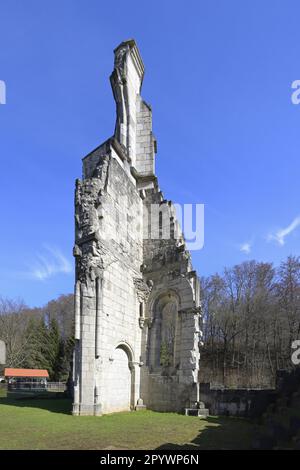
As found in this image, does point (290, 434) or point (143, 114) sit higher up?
point (143, 114)

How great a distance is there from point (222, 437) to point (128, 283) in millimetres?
8816

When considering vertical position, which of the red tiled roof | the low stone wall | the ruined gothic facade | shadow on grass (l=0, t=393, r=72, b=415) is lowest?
the red tiled roof

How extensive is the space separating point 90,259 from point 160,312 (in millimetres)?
→ 5316

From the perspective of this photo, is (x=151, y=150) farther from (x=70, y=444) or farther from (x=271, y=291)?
(x=271, y=291)

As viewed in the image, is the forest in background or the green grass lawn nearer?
the green grass lawn

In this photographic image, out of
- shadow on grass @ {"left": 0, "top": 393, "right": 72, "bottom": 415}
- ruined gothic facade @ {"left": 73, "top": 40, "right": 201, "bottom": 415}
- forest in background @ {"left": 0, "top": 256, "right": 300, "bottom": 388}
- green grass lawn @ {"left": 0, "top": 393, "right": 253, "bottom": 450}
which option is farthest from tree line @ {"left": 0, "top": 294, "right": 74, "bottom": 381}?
green grass lawn @ {"left": 0, "top": 393, "right": 253, "bottom": 450}

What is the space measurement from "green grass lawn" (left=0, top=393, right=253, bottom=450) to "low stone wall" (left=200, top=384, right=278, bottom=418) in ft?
2.36

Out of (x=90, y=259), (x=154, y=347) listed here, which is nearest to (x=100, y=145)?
(x=90, y=259)

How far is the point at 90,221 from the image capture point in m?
15.8

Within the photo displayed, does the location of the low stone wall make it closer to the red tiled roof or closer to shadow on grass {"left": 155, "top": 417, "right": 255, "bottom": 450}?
shadow on grass {"left": 155, "top": 417, "right": 255, "bottom": 450}

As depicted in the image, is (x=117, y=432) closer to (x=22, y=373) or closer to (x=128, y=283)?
(x=128, y=283)

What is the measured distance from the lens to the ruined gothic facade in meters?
14.9

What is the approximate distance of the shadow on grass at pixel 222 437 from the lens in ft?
28.6

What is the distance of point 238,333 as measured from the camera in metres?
39.6
